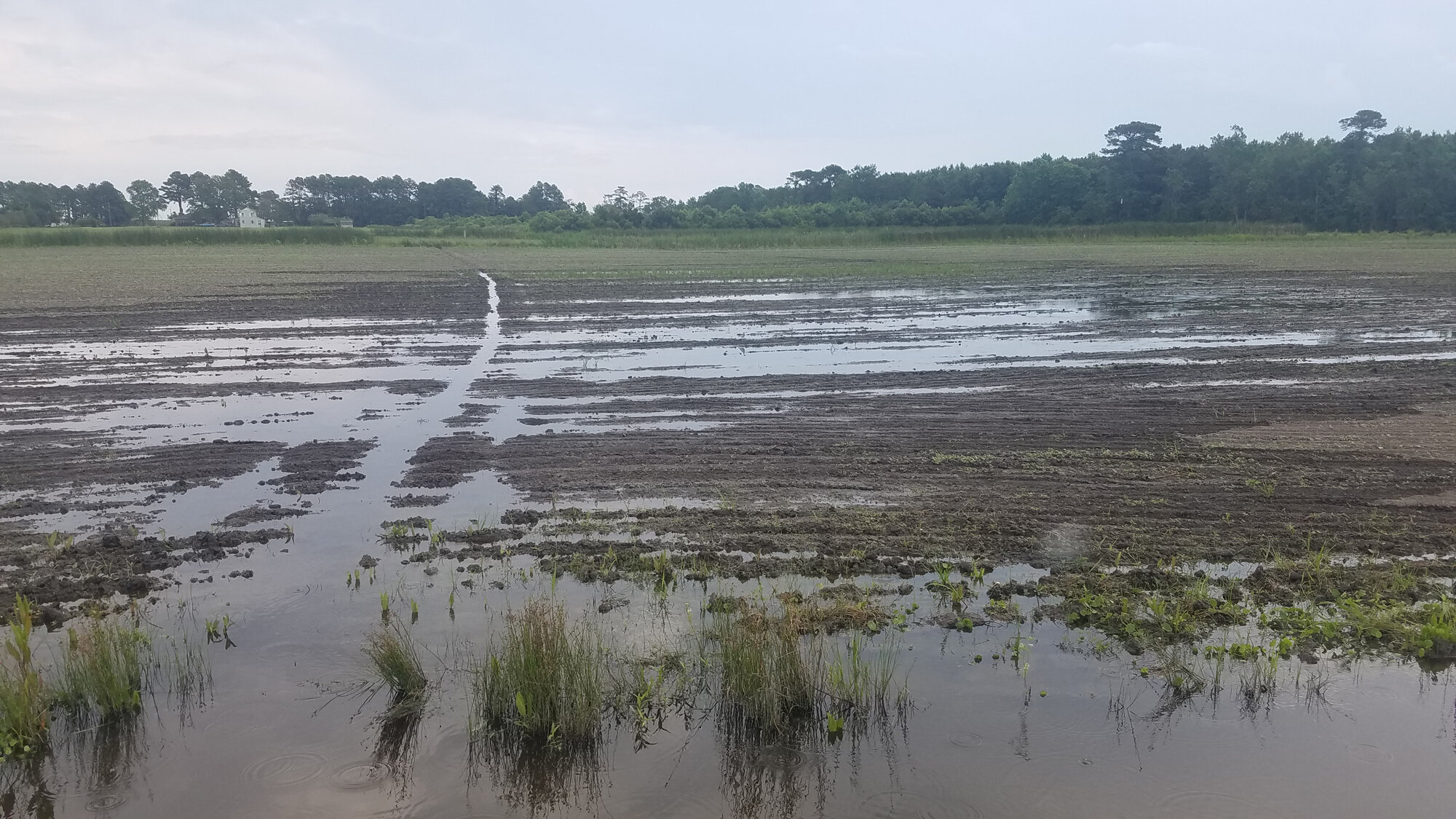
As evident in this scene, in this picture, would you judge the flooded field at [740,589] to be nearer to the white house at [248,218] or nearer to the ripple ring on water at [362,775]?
the ripple ring on water at [362,775]

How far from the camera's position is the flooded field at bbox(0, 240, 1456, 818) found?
15.9ft

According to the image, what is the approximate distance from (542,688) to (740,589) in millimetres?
1990

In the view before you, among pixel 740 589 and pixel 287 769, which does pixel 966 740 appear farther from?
pixel 287 769

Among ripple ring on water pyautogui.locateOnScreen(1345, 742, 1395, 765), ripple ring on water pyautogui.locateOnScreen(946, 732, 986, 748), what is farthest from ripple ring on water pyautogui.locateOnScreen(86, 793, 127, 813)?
ripple ring on water pyautogui.locateOnScreen(1345, 742, 1395, 765)

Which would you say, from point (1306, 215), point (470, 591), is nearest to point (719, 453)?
point (470, 591)

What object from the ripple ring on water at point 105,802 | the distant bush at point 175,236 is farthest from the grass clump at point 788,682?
the distant bush at point 175,236

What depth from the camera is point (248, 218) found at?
138 m

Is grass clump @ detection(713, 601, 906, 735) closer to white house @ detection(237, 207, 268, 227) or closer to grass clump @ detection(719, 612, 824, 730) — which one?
grass clump @ detection(719, 612, 824, 730)

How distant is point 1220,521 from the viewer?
7.82 m

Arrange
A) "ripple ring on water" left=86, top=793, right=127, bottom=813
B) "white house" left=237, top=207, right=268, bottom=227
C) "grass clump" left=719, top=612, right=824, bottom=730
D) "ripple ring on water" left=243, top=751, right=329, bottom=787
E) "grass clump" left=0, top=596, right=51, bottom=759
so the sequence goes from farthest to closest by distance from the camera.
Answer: "white house" left=237, top=207, right=268, bottom=227 → "grass clump" left=719, top=612, right=824, bottom=730 → "grass clump" left=0, top=596, right=51, bottom=759 → "ripple ring on water" left=243, top=751, right=329, bottom=787 → "ripple ring on water" left=86, top=793, right=127, bottom=813

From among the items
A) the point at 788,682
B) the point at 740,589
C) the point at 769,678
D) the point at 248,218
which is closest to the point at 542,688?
the point at 769,678

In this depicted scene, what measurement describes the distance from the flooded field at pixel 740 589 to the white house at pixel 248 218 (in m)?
137

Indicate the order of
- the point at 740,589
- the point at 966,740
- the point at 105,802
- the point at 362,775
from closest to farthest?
1. the point at 105,802
2. the point at 362,775
3. the point at 966,740
4. the point at 740,589

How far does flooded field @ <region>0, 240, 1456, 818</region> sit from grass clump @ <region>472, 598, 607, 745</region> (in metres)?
0.02
